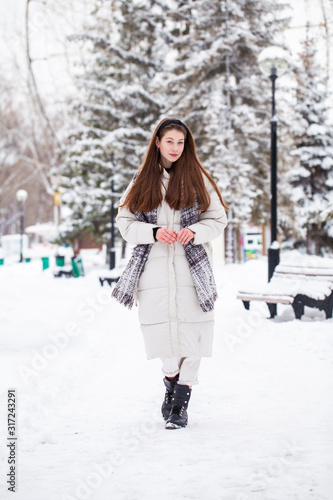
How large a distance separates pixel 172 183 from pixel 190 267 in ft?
1.88

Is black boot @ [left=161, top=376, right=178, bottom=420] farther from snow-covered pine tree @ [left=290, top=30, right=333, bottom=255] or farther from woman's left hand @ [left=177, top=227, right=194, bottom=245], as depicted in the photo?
snow-covered pine tree @ [left=290, top=30, right=333, bottom=255]

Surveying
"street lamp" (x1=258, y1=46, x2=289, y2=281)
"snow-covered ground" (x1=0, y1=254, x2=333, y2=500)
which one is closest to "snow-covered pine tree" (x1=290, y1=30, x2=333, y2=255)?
"street lamp" (x1=258, y1=46, x2=289, y2=281)

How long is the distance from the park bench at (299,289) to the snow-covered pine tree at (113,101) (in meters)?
11.5

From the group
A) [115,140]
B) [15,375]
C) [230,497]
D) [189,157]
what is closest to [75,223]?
[115,140]

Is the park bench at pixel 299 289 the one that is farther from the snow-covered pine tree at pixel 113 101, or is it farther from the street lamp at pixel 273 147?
the snow-covered pine tree at pixel 113 101

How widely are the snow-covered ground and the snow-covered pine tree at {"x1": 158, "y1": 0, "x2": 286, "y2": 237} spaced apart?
9.35m

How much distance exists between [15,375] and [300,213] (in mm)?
15588

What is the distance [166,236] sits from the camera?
3074 mm

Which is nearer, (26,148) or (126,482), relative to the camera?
(126,482)

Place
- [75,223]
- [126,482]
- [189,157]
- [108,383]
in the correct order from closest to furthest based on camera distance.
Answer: [126,482], [189,157], [108,383], [75,223]

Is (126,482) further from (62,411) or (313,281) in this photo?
(313,281)

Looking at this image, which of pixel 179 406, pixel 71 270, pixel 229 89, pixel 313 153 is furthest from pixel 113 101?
pixel 179 406

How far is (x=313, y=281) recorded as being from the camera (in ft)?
23.6

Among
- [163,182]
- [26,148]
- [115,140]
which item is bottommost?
[163,182]
